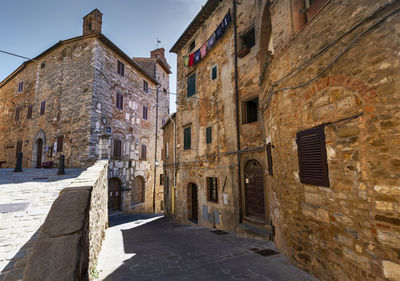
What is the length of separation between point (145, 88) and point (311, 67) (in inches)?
709

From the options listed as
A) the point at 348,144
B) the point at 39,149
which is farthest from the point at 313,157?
the point at 39,149

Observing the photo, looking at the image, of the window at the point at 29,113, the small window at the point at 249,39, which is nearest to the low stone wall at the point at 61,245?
the small window at the point at 249,39

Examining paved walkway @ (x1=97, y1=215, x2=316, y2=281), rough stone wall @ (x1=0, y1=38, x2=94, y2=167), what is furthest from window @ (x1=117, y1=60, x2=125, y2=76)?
paved walkway @ (x1=97, y1=215, x2=316, y2=281)

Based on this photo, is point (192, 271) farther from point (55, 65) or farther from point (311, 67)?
point (55, 65)

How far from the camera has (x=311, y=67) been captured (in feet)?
12.4

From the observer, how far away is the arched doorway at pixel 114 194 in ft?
49.1

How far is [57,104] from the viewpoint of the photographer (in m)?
15.2

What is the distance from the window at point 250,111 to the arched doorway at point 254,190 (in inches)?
72.7

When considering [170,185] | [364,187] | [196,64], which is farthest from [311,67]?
[170,185]

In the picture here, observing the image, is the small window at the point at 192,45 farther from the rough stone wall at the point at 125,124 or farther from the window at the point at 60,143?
the window at the point at 60,143

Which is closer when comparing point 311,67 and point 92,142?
point 311,67

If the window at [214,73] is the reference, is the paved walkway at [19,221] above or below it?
below

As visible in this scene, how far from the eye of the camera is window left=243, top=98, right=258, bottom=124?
853cm

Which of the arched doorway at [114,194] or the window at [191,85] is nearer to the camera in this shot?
the window at [191,85]
